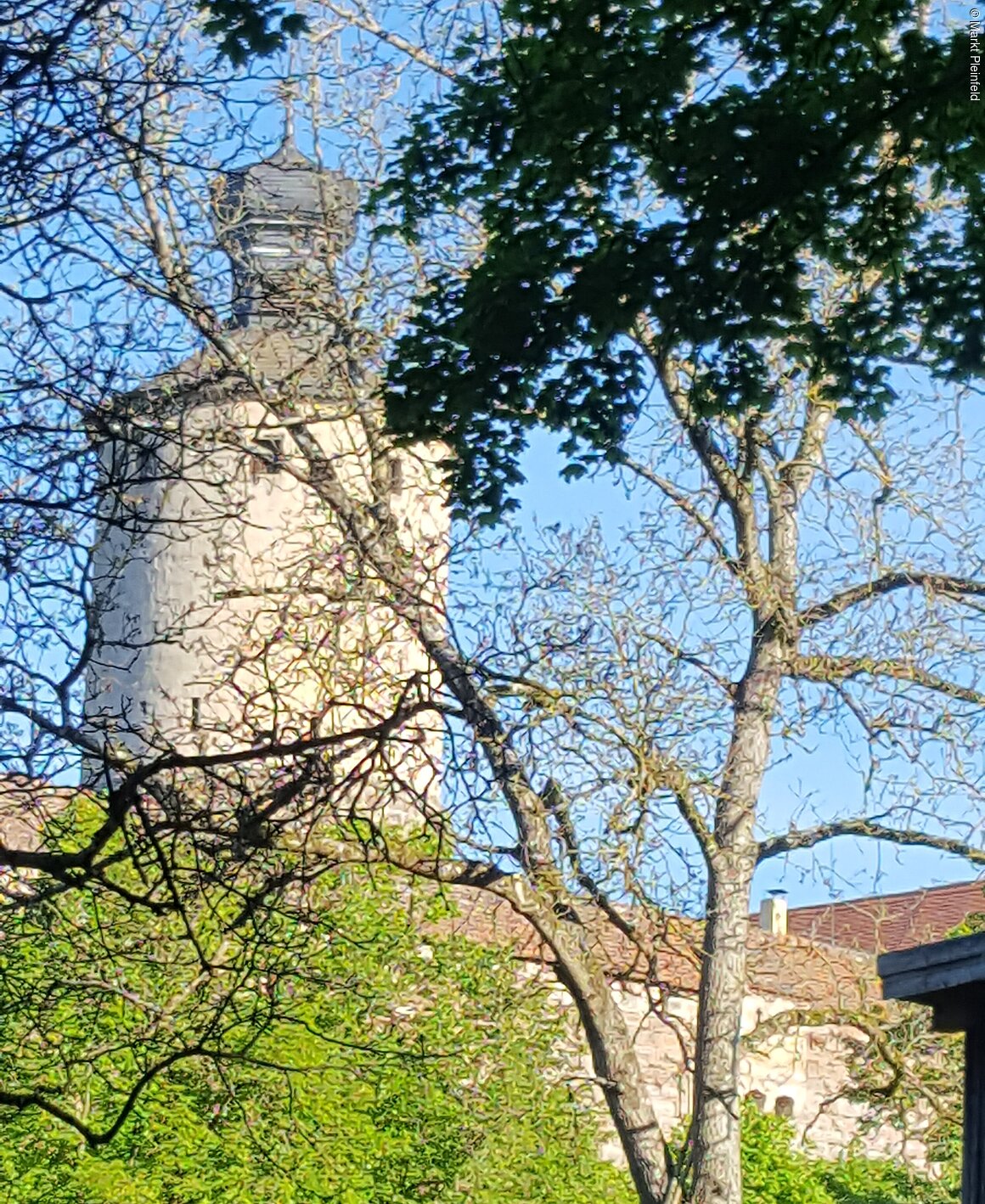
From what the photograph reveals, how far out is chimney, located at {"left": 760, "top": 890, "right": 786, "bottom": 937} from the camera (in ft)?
112

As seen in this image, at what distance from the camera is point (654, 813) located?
1116 cm

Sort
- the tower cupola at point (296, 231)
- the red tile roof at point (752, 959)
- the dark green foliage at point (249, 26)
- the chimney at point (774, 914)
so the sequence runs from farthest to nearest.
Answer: the chimney at point (774, 914), the red tile roof at point (752, 959), the tower cupola at point (296, 231), the dark green foliage at point (249, 26)

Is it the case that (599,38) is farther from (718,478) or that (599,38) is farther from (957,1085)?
(957,1085)

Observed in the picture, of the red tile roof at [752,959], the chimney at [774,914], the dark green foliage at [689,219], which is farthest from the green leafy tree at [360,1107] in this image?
the chimney at [774,914]

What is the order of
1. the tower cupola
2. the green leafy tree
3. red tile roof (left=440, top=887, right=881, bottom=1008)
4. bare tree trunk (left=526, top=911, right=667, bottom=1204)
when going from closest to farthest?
the tower cupola < red tile roof (left=440, top=887, right=881, bottom=1008) < bare tree trunk (left=526, top=911, right=667, bottom=1204) < the green leafy tree

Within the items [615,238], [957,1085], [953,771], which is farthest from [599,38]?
[957,1085]

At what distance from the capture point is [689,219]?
7543mm

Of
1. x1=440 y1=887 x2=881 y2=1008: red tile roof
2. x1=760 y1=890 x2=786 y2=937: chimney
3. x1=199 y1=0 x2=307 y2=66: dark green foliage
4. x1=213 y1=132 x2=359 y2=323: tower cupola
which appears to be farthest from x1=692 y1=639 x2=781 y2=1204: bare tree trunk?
x1=760 y1=890 x2=786 y2=937: chimney

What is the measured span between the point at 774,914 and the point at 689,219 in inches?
1118

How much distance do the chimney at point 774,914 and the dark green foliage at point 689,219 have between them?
85.0 ft

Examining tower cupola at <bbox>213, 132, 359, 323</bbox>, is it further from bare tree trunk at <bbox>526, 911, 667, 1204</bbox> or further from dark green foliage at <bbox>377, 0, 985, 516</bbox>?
bare tree trunk at <bbox>526, 911, 667, 1204</bbox>

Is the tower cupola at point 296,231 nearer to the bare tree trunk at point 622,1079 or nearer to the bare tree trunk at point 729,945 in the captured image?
the bare tree trunk at point 729,945

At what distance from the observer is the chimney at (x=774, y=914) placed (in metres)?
34.0

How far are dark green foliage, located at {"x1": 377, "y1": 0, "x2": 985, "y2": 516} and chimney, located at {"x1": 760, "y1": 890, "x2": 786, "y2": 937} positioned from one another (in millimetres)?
25919
